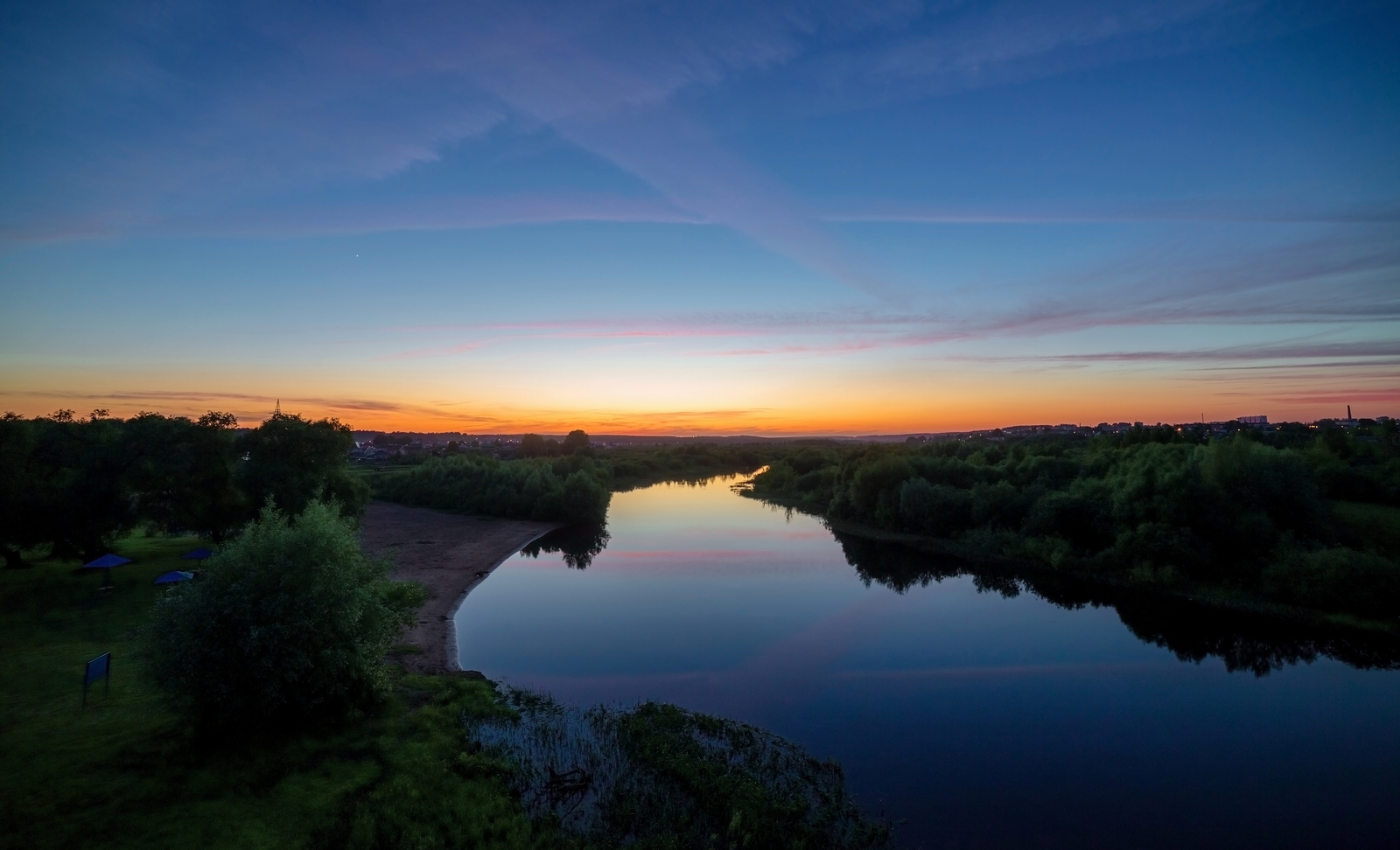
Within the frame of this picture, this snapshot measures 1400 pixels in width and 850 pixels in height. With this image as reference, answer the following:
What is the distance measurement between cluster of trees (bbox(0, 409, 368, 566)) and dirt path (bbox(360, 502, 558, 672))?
590 centimetres

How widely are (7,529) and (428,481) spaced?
40.6 m

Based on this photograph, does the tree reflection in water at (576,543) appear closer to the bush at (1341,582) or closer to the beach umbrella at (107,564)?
the beach umbrella at (107,564)

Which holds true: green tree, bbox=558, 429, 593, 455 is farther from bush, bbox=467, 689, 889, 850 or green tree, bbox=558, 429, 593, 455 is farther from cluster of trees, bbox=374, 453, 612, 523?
bush, bbox=467, 689, 889, 850

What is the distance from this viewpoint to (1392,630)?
74.5 ft

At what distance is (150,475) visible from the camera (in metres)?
27.6

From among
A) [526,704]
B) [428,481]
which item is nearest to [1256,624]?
[526,704]

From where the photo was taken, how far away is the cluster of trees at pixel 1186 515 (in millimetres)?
26297

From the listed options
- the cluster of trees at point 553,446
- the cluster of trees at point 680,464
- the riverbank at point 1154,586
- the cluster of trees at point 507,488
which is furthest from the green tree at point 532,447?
the riverbank at point 1154,586

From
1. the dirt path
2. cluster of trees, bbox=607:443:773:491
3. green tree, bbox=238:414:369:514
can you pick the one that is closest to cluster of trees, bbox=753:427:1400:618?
the dirt path

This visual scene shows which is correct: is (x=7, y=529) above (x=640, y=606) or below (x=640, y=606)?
above

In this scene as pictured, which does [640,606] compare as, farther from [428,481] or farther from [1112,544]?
[428,481]

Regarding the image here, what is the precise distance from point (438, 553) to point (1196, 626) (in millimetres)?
38532

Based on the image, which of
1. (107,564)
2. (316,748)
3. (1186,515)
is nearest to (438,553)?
(107,564)

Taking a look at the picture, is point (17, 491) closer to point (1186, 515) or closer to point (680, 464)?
point (1186, 515)
